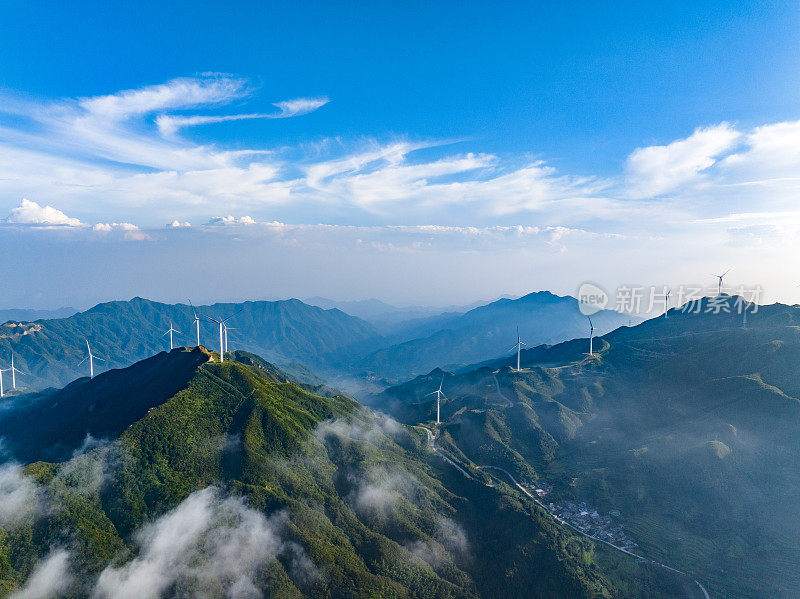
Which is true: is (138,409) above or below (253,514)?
above

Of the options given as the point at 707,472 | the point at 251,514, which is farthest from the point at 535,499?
the point at 251,514

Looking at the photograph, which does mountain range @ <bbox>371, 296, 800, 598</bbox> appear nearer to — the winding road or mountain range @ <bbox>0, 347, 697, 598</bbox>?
the winding road

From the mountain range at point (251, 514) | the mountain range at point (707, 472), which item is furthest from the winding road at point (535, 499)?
the mountain range at point (251, 514)

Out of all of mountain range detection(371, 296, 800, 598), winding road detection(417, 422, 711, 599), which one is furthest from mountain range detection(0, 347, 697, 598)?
mountain range detection(371, 296, 800, 598)

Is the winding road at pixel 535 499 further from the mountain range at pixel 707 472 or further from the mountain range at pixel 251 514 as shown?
the mountain range at pixel 251 514

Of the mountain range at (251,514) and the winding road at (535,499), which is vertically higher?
the mountain range at (251,514)

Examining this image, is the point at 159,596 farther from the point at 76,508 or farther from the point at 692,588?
the point at 692,588

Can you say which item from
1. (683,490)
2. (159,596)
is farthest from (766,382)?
(159,596)

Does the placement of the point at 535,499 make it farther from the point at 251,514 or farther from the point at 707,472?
the point at 251,514
